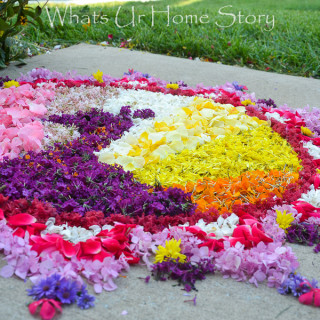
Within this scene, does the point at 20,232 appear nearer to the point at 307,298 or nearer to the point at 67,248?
→ the point at 67,248

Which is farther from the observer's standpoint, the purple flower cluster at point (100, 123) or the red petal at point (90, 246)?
the purple flower cluster at point (100, 123)

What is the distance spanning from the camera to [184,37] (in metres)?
5.76

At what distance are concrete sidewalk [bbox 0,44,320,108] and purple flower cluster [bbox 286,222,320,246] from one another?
78.1 inches

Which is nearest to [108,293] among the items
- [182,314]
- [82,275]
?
[82,275]

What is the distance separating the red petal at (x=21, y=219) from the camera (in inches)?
71.1

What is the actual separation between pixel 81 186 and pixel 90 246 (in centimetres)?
46

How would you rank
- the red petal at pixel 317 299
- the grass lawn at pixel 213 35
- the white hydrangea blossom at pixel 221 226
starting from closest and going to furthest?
the red petal at pixel 317 299
the white hydrangea blossom at pixel 221 226
the grass lawn at pixel 213 35

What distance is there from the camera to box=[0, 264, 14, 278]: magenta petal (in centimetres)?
158

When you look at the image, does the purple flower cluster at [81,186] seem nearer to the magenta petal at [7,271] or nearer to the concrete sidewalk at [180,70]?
the magenta petal at [7,271]

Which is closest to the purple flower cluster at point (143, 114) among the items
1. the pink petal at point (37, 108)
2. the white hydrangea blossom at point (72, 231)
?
the pink petal at point (37, 108)

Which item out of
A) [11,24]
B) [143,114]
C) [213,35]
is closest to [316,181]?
[143,114]

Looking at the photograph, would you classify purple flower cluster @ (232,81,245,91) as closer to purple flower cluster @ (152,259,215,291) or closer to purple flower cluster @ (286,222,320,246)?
purple flower cluster @ (286,222,320,246)

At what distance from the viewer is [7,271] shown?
5.21 ft

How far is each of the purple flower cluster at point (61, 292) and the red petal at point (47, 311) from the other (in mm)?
44
